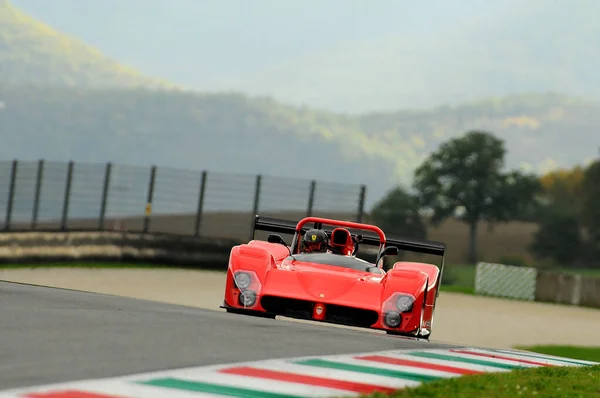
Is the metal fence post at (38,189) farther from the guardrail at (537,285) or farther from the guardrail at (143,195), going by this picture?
the guardrail at (537,285)

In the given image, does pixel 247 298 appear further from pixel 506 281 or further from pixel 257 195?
pixel 257 195

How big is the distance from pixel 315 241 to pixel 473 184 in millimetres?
116995

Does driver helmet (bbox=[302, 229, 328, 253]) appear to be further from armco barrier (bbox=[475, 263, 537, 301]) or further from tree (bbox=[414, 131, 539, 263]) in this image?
tree (bbox=[414, 131, 539, 263])

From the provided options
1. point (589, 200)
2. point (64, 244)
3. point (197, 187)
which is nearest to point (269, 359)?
point (64, 244)

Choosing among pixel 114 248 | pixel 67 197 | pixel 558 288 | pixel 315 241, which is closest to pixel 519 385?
pixel 315 241

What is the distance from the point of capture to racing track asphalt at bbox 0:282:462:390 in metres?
7.39

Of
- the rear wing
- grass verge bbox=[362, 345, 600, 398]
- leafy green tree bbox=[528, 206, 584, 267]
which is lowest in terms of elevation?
leafy green tree bbox=[528, 206, 584, 267]

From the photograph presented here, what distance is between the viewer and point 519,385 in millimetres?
7977

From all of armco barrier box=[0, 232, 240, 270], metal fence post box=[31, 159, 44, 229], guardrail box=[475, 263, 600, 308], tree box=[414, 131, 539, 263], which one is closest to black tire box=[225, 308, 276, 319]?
armco barrier box=[0, 232, 240, 270]

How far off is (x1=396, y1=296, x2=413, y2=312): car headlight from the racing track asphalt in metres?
1.70

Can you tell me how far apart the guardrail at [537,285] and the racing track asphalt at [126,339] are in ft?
63.3

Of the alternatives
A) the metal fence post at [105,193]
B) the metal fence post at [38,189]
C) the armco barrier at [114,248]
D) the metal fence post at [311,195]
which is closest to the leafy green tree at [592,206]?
the metal fence post at [311,195]

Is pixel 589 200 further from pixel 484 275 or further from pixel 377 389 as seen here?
pixel 377 389

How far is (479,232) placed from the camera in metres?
128
